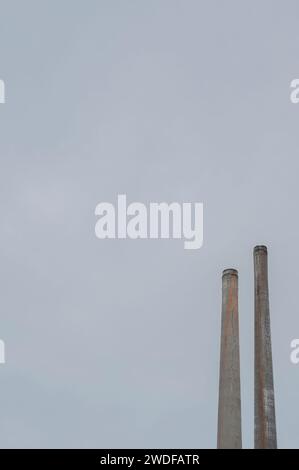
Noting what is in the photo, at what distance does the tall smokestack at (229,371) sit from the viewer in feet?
85.2

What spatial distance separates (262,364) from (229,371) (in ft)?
5.70

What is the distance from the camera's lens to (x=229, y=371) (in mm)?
27344

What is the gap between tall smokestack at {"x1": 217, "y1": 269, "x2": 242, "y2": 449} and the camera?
85.2 ft

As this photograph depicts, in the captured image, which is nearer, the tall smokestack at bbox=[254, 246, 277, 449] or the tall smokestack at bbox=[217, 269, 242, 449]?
the tall smokestack at bbox=[217, 269, 242, 449]

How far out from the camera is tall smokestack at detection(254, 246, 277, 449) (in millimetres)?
27328

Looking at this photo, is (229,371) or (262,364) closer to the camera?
(229,371)

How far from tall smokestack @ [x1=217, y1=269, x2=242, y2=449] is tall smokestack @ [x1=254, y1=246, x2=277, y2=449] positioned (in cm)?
112
